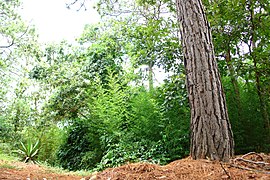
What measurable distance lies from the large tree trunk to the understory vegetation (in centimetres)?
91

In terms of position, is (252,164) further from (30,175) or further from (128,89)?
(128,89)

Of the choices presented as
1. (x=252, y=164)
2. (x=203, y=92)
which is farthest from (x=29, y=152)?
(x=252, y=164)

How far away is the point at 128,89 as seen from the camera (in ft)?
16.8

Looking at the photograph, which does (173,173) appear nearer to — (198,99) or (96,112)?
(198,99)

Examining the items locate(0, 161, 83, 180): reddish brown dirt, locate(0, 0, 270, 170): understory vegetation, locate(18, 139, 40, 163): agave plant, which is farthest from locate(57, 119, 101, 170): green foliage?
locate(0, 161, 83, 180): reddish brown dirt

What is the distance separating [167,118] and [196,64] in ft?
5.91

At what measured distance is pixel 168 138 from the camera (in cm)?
364

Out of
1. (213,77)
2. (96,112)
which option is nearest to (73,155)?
(96,112)

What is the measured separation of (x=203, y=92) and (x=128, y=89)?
331 centimetres

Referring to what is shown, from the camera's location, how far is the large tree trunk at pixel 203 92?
1789mm

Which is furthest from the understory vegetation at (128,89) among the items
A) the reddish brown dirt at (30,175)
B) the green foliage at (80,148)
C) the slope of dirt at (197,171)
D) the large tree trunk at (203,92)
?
the slope of dirt at (197,171)

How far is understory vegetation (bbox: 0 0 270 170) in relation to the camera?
2.99m

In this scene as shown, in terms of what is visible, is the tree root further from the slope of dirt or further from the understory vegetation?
the understory vegetation

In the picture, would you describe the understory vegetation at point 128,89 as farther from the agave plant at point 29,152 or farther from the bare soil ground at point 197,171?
the bare soil ground at point 197,171
